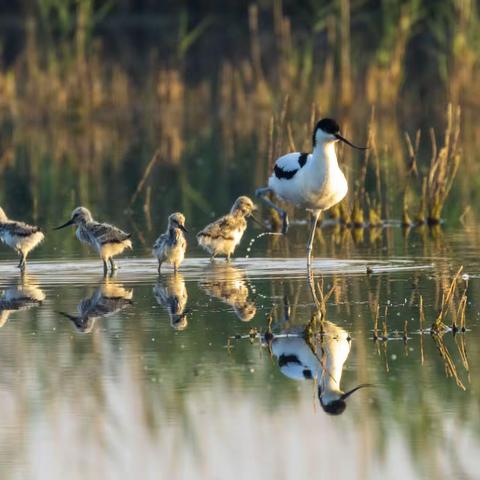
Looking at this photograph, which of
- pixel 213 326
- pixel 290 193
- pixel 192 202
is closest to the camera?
pixel 213 326

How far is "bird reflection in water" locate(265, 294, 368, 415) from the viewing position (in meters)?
7.55

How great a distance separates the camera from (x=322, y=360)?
830 centimetres

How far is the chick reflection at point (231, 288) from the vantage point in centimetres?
1003

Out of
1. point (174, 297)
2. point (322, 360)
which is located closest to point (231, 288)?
point (174, 297)

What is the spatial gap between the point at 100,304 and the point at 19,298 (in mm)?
633

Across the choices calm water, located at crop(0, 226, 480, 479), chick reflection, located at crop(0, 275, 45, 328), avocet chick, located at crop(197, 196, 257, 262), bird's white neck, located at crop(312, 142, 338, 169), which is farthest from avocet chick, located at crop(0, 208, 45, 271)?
bird's white neck, located at crop(312, 142, 338, 169)

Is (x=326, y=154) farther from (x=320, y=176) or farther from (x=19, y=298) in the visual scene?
(x=19, y=298)

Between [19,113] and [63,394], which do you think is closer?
[63,394]

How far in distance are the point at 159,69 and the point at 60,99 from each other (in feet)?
10.6

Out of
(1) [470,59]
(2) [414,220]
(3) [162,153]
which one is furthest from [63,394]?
(1) [470,59]

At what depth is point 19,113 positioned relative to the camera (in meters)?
26.0

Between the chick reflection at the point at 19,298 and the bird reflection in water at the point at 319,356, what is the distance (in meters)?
1.83

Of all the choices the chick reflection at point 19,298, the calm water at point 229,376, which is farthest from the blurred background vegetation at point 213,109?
the calm water at point 229,376

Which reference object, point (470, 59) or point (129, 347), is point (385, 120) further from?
point (129, 347)
